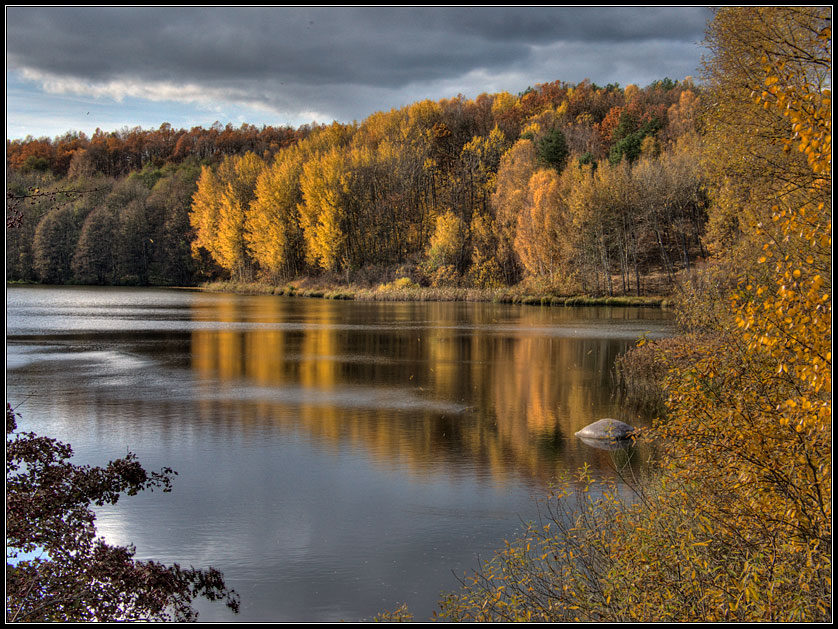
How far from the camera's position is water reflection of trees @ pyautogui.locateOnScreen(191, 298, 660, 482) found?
13.6m

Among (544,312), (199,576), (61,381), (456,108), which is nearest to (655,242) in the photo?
(544,312)

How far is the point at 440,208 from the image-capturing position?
244 feet

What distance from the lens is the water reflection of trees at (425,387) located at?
44.5ft

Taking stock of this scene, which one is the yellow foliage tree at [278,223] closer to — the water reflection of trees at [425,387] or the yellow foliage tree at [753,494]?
the water reflection of trees at [425,387]

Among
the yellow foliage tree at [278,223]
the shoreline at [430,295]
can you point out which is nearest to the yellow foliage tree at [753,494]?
the shoreline at [430,295]

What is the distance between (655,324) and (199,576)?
3171 cm

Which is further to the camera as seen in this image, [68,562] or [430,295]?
[430,295]

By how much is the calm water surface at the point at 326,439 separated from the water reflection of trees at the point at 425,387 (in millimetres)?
79

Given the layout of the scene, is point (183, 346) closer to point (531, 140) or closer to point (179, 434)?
point (179, 434)

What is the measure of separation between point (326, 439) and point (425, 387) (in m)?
6.22

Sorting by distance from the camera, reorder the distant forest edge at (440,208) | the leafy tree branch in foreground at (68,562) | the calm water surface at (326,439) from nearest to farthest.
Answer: the leafy tree branch in foreground at (68,562) < the calm water surface at (326,439) < the distant forest edge at (440,208)

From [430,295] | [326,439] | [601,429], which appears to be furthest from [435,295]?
[601,429]

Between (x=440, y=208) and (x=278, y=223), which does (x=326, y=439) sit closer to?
(x=440, y=208)

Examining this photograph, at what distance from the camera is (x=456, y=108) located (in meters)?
92.9
